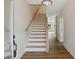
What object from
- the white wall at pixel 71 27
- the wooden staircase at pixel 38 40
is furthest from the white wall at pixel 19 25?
the white wall at pixel 71 27

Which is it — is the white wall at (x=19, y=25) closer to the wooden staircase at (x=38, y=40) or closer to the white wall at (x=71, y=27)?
the wooden staircase at (x=38, y=40)

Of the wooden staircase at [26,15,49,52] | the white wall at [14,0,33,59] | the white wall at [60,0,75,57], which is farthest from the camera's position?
the wooden staircase at [26,15,49,52]

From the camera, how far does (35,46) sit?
741 centimetres

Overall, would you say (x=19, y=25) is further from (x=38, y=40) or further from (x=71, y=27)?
(x=38, y=40)

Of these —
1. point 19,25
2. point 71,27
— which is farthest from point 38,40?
point 19,25

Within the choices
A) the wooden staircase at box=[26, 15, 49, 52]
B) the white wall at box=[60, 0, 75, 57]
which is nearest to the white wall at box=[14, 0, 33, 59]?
the wooden staircase at box=[26, 15, 49, 52]

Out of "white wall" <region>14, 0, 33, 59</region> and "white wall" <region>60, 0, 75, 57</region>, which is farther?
"white wall" <region>60, 0, 75, 57</region>

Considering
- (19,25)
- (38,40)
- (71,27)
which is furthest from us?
(38,40)

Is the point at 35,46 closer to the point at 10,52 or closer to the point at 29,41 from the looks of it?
the point at 29,41

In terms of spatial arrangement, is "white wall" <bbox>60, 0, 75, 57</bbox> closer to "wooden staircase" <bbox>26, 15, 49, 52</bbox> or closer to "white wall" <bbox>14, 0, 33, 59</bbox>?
"wooden staircase" <bbox>26, 15, 49, 52</bbox>

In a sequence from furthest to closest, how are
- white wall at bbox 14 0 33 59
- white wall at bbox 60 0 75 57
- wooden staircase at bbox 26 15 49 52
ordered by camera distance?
1. wooden staircase at bbox 26 15 49 52
2. white wall at bbox 60 0 75 57
3. white wall at bbox 14 0 33 59

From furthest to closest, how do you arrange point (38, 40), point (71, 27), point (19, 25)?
point (38, 40) < point (71, 27) < point (19, 25)
